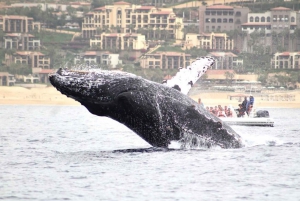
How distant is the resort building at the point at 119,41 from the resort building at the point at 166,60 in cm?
923

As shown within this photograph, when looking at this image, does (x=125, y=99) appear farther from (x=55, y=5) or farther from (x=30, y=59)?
(x=55, y=5)

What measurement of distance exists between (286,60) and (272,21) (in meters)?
21.4

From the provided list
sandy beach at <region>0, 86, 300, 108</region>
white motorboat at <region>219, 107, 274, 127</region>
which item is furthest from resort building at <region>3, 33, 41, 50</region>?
white motorboat at <region>219, 107, 274, 127</region>

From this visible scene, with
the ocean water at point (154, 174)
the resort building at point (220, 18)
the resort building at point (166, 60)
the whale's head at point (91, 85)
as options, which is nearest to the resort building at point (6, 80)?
the resort building at point (166, 60)

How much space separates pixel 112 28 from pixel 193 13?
1770 centimetres

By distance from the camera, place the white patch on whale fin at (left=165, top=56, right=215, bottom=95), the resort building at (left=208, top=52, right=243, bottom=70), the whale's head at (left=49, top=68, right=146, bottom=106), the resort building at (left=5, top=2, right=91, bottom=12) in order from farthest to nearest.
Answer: the resort building at (left=5, top=2, right=91, bottom=12), the resort building at (left=208, top=52, right=243, bottom=70), the white patch on whale fin at (left=165, top=56, right=215, bottom=95), the whale's head at (left=49, top=68, right=146, bottom=106)

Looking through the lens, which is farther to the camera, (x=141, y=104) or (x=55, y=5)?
(x=55, y=5)

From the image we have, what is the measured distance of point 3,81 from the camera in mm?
122812

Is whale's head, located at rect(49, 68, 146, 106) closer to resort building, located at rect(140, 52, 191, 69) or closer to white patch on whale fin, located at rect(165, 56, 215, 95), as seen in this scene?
white patch on whale fin, located at rect(165, 56, 215, 95)

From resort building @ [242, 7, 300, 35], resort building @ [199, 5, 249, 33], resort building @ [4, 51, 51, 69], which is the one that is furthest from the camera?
resort building @ [199, 5, 249, 33]

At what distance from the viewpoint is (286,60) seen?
464 ft

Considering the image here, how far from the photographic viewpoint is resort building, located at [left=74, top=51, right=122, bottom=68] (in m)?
139

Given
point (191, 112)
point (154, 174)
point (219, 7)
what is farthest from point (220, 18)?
point (154, 174)

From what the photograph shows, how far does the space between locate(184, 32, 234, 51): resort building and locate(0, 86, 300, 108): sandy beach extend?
103ft
